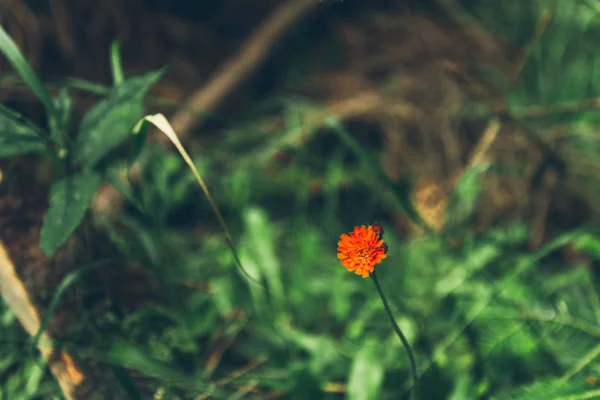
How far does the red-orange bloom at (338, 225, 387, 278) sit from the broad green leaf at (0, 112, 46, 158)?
48 cm

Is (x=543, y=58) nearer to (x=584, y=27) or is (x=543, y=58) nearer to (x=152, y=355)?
(x=584, y=27)

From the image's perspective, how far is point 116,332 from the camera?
3.05 ft

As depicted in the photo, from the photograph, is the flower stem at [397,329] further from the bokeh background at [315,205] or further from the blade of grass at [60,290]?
the blade of grass at [60,290]

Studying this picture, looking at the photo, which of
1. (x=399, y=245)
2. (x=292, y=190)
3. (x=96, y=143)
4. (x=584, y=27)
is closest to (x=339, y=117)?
(x=292, y=190)

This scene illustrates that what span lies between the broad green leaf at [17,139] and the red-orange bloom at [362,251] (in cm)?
48

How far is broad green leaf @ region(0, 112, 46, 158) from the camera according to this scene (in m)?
0.78

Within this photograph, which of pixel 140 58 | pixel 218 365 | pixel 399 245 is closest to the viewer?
pixel 218 365

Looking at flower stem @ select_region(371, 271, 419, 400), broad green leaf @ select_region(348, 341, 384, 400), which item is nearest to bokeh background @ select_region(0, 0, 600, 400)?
broad green leaf @ select_region(348, 341, 384, 400)

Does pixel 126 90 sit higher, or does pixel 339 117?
pixel 126 90

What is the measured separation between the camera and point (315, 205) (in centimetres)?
168

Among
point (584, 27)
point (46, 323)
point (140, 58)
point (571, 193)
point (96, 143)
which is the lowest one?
point (571, 193)

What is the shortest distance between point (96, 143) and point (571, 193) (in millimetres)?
1276

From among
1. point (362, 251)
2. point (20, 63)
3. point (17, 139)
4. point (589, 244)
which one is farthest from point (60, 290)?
point (589, 244)

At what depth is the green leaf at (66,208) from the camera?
74 cm
